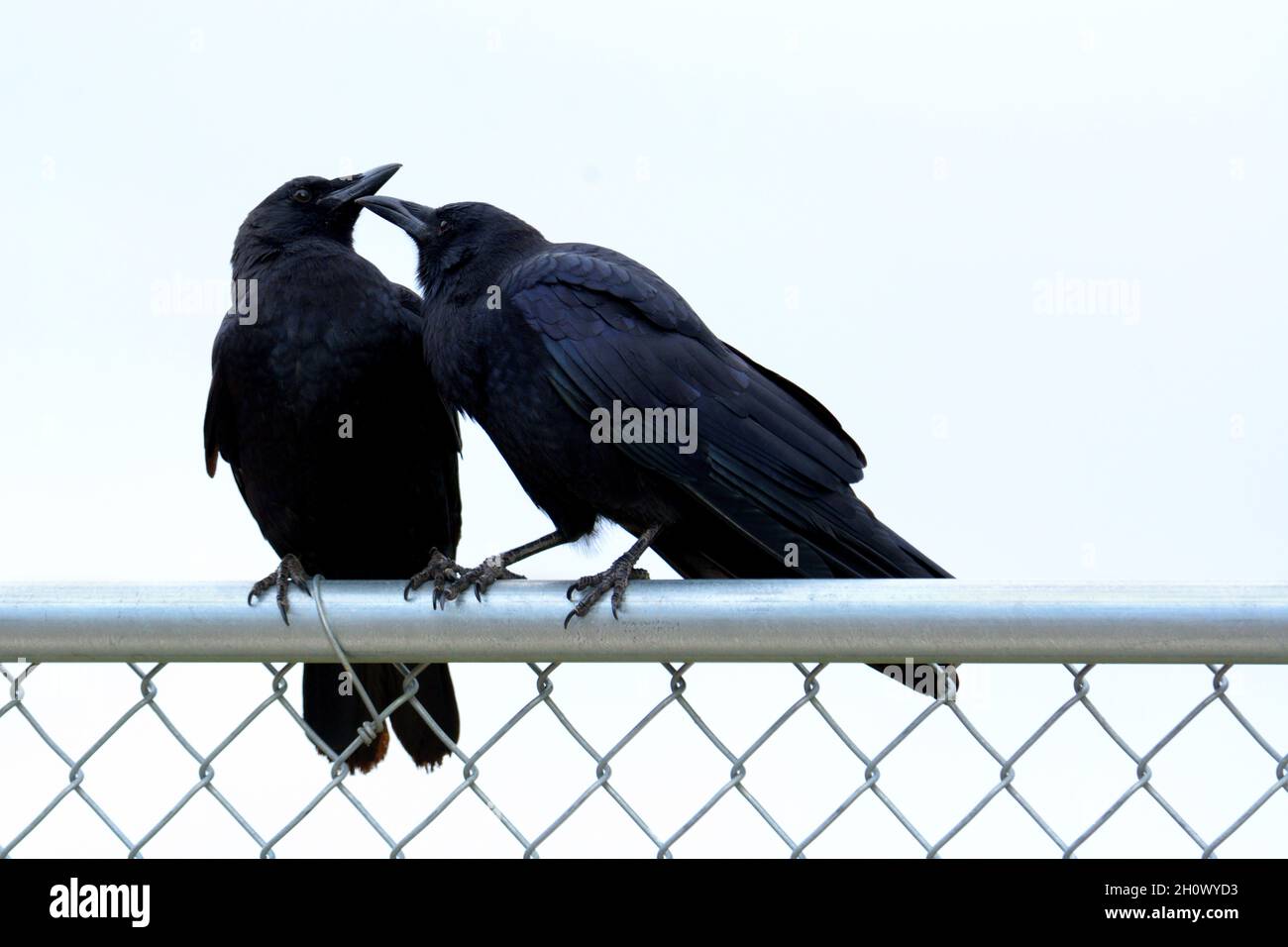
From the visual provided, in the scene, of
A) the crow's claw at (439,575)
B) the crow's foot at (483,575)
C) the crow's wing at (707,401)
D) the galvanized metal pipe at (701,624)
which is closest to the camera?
the galvanized metal pipe at (701,624)

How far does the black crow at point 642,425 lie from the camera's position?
242cm

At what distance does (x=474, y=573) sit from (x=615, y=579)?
1.46 ft

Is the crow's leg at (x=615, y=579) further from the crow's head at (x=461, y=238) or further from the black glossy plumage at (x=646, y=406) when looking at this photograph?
the crow's head at (x=461, y=238)

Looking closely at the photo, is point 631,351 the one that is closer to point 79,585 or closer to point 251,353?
point 251,353

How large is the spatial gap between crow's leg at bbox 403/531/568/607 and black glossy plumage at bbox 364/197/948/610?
64mm

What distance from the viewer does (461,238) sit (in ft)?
10.0

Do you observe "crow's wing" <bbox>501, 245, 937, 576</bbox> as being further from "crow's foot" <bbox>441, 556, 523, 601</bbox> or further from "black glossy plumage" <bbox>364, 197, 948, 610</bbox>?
"crow's foot" <bbox>441, 556, 523, 601</bbox>

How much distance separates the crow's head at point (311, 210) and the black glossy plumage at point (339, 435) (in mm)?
60

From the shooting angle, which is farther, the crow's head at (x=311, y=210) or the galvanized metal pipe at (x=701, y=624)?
the crow's head at (x=311, y=210)

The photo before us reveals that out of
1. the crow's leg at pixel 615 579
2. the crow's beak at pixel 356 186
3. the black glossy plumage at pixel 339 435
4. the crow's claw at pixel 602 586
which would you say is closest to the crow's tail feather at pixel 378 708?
the black glossy plumage at pixel 339 435

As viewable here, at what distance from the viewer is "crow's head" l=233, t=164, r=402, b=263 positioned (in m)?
3.37

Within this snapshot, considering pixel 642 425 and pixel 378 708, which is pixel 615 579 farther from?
pixel 378 708

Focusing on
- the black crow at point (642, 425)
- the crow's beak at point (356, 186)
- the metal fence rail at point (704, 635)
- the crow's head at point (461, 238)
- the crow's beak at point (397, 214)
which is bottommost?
the metal fence rail at point (704, 635)

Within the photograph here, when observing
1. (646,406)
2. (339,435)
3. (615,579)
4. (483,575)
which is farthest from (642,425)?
(339,435)
